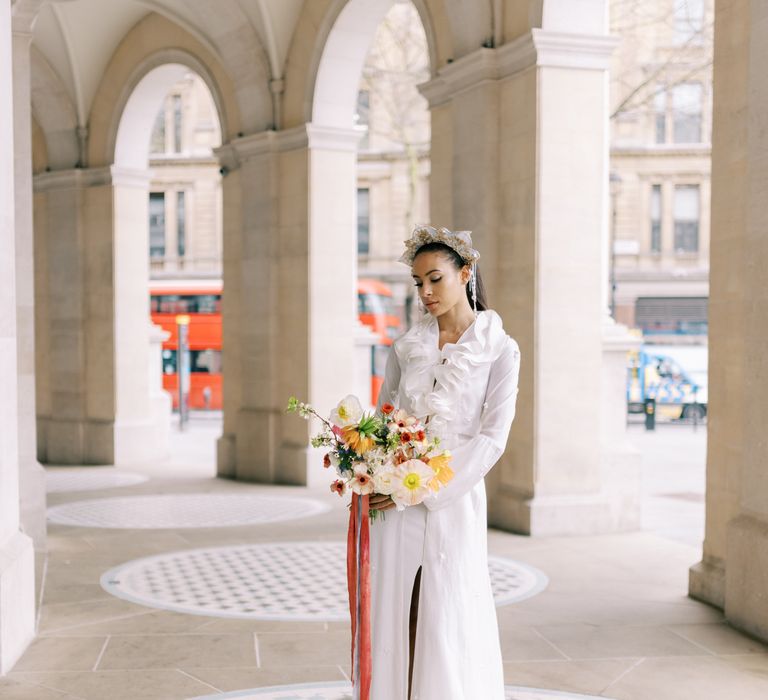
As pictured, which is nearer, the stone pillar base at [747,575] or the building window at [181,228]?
the stone pillar base at [747,575]

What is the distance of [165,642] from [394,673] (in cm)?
282

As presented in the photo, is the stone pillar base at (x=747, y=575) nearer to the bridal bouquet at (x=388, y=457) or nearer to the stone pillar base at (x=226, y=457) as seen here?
the bridal bouquet at (x=388, y=457)

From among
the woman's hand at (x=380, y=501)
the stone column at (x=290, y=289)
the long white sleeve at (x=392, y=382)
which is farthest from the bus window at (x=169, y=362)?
the woman's hand at (x=380, y=501)

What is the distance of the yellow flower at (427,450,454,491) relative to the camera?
3.94 meters

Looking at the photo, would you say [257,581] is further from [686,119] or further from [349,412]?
[686,119]

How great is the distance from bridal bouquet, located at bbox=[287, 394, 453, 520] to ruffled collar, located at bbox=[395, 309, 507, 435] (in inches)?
6.9

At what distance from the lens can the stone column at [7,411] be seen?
5.94 m

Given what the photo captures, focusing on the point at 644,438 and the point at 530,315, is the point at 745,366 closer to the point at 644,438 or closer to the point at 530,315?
the point at 530,315

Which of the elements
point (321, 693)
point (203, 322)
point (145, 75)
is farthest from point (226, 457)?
point (203, 322)

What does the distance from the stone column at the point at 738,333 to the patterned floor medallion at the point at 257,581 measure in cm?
148

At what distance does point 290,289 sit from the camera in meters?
14.2

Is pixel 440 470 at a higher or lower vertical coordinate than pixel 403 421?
lower

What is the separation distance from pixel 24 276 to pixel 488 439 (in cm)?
566

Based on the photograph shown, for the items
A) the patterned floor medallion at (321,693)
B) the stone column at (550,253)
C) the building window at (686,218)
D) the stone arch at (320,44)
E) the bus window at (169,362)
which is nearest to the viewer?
the patterned floor medallion at (321,693)
